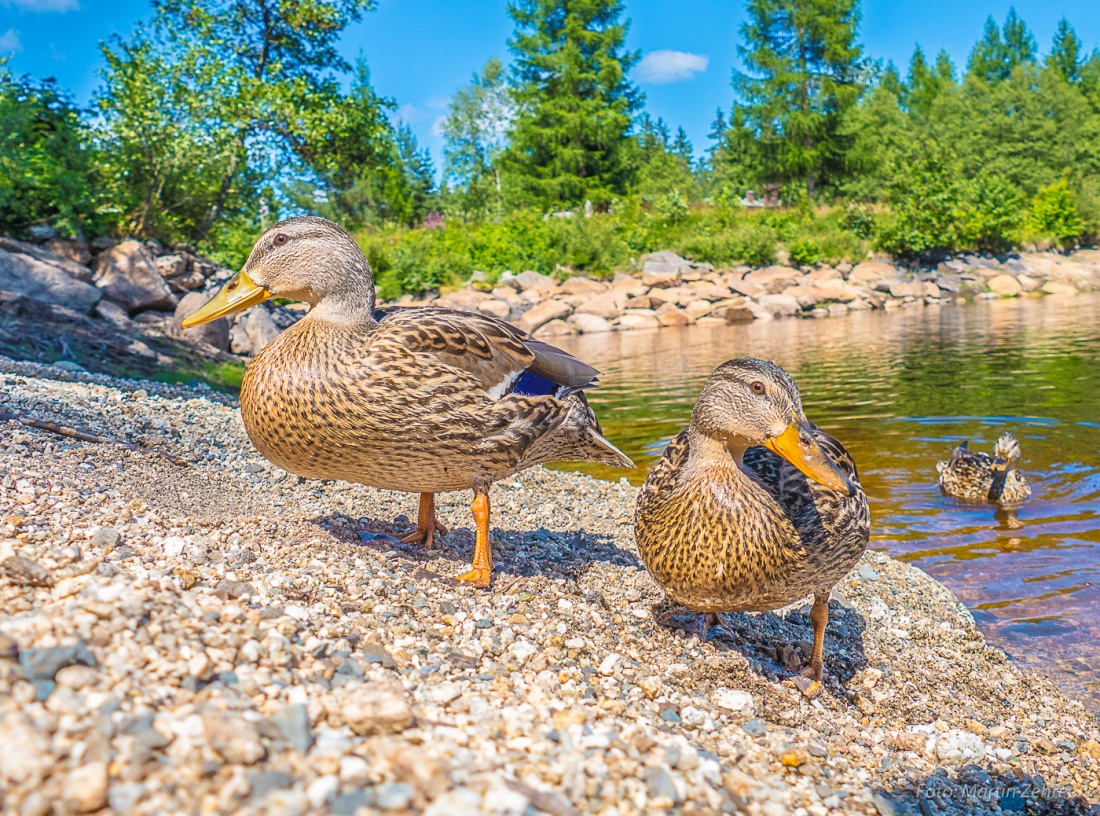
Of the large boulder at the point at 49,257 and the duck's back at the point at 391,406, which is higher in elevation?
the large boulder at the point at 49,257

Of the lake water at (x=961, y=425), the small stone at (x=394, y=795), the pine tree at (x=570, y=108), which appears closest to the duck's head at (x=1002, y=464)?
the lake water at (x=961, y=425)

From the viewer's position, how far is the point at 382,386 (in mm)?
3662

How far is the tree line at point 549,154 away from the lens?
52.1 ft

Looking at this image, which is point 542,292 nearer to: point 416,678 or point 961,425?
point 961,425

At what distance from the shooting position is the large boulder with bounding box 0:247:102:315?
11835 millimetres

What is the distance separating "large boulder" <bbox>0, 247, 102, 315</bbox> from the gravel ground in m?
7.58

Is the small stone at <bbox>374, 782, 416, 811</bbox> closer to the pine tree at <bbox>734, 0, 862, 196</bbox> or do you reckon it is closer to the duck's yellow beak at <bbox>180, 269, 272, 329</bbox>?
the duck's yellow beak at <bbox>180, 269, 272, 329</bbox>

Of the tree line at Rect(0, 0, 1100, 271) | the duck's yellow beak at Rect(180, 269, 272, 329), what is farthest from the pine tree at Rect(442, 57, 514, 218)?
the duck's yellow beak at Rect(180, 269, 272, 329)

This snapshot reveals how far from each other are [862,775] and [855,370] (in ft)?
44.0

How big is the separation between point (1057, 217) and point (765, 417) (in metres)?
51.7

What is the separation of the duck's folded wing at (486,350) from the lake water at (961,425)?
3.00 m

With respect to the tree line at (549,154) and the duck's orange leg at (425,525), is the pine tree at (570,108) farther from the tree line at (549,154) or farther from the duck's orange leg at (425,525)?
the duck's orange leg at (425,525)

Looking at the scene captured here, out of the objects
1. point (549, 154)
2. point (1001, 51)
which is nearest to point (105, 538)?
point (549, 154)

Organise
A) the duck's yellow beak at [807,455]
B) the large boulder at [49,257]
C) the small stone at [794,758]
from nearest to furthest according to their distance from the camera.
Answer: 1. the small stone at [794,758]
2. the duck's yellow beak at [807,455]
3. the large boulder at [49,257]
